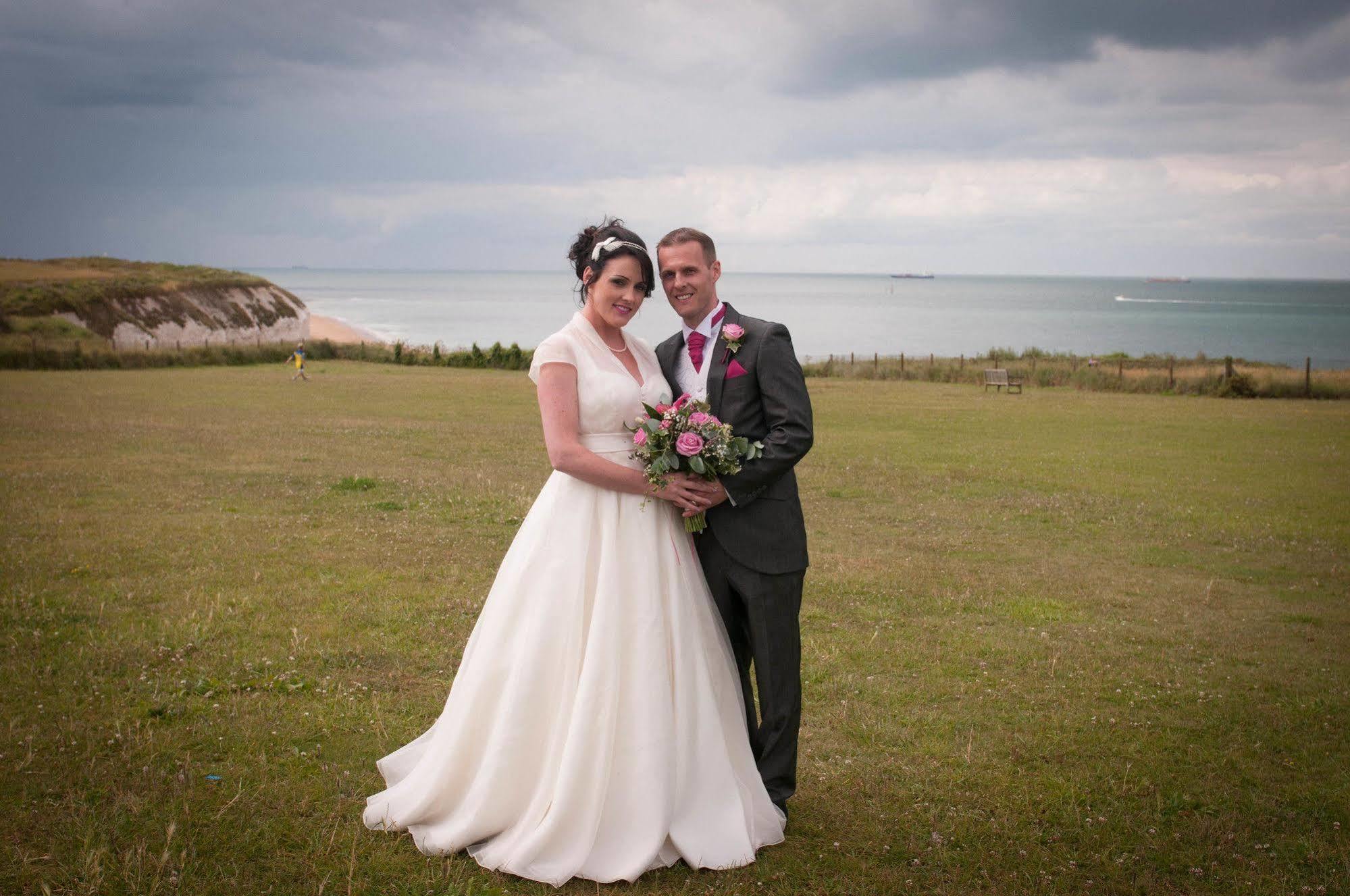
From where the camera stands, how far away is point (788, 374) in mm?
4969

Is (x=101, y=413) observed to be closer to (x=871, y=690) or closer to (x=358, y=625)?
(x=358, y=625)

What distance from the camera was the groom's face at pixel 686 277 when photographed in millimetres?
4879

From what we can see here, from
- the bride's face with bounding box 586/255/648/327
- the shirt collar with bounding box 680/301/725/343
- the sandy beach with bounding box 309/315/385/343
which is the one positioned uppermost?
the sandy beach with bounding box 309/315/385/343

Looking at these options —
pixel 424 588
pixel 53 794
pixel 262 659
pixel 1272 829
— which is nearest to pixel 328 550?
pixel 424 588

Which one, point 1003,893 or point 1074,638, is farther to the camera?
point 1074,638

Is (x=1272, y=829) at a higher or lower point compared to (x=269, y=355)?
lower

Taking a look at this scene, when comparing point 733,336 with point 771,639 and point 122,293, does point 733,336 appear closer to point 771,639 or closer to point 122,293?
point 771,639

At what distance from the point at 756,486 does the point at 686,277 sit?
1137 mm

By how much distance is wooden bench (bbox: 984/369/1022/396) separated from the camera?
41.0m

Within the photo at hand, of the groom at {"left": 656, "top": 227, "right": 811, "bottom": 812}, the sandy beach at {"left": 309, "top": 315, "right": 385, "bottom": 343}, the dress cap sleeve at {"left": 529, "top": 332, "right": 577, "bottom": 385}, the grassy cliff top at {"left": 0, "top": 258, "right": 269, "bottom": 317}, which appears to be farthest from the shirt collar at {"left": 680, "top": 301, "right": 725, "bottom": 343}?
the sandy beach at {"left": 309, "top": 315, "right": 385, "bottom": 343}

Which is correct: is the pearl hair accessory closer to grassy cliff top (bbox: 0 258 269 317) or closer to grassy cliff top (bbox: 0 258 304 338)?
grassy cliff top (bbox: 0 258 304 338)

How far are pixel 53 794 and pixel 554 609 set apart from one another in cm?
316

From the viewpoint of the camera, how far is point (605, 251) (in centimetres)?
498

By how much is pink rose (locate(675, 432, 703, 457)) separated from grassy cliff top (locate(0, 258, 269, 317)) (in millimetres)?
60093
